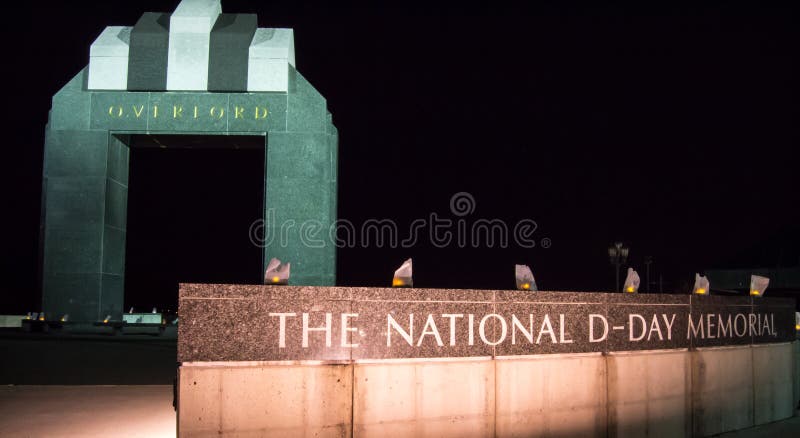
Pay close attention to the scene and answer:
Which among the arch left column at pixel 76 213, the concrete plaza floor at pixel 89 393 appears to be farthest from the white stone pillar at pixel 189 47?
the concrete plaza floor at pixel 89 393

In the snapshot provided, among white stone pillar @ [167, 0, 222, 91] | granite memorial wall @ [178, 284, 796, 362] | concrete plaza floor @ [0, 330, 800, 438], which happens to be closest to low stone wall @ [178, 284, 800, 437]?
granite memorial wall @ [178, 284, 796, 362]

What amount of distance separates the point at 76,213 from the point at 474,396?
1969 cm

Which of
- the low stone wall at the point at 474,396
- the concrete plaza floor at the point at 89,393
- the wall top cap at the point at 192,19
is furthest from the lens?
the wall top cap at the point at 192,19

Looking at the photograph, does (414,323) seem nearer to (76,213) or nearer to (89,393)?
(89,393)

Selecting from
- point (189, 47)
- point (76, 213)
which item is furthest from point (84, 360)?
point (189, 47)

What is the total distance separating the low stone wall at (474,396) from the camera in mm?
5793

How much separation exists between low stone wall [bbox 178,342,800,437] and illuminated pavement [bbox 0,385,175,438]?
1964 millimetres

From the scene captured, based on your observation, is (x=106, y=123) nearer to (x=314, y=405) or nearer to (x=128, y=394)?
(x=128, y=394)

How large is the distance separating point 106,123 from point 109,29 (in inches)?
116

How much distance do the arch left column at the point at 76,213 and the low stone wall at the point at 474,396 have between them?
61.3 feet

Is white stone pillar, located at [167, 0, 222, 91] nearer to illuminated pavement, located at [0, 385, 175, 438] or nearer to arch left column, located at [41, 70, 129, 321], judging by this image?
arch left column, located at [41, 70, 129, 321]

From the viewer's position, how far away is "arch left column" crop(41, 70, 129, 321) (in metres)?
22.6

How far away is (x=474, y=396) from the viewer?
21.6 ft

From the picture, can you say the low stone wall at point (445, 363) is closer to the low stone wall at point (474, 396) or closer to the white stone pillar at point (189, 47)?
the low stone wall at point (474, 396)
